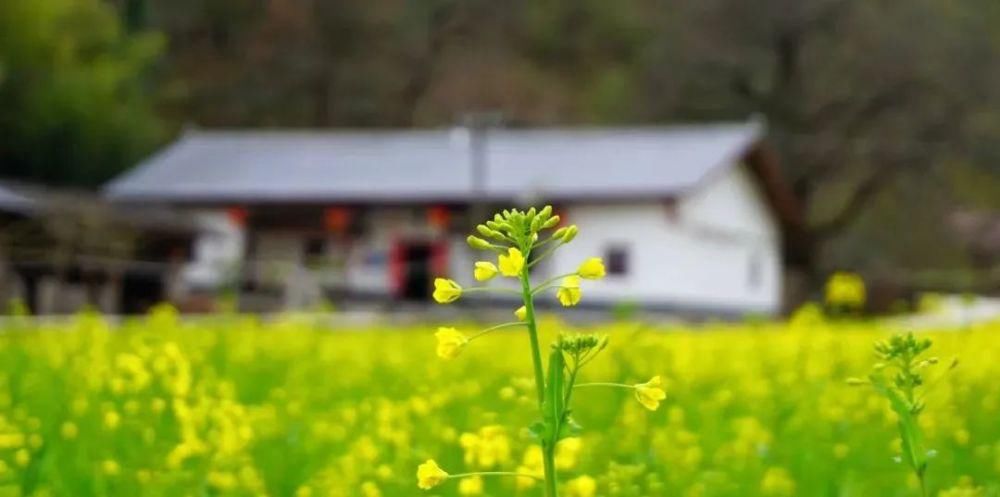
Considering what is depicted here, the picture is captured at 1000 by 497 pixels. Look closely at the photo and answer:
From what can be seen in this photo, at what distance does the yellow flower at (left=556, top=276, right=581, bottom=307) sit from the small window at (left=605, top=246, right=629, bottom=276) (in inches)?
805

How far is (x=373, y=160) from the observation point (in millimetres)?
23859

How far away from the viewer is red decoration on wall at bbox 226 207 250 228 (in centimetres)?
2256

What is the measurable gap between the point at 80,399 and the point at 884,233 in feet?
108

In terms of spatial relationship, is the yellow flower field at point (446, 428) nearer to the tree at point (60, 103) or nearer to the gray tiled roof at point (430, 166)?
the gray tiled roof at point (430, 166)

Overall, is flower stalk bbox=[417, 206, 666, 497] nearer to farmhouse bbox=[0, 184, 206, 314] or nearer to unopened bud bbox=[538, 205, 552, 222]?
unopened bud bbox=[538, 205, 552, 222]

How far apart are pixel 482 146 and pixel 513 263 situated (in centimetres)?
2137

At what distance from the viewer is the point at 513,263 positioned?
1.37 metres

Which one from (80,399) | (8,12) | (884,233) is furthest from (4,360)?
(884,233)

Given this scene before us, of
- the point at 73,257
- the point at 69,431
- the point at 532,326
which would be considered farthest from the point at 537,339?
the point at 73,257

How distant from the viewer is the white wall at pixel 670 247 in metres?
21.8

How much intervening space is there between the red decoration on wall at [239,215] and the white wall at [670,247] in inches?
225

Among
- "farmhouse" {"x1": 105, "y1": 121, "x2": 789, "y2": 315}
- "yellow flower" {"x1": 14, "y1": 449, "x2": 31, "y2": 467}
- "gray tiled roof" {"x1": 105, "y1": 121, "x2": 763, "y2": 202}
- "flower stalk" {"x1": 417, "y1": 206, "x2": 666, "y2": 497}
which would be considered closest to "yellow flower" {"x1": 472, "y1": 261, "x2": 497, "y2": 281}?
"flower stalk" {"x1": 417, "y1": 206, "x2": 666, "y2": 497}

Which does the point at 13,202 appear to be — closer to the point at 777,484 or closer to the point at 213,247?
the point at 213,247

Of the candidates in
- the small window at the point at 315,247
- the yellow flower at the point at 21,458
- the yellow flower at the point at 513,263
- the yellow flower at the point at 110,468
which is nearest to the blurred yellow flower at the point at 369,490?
the yellow flower at the point at 110,468
